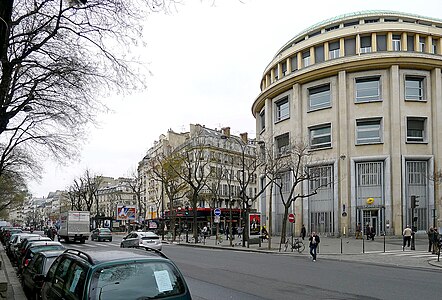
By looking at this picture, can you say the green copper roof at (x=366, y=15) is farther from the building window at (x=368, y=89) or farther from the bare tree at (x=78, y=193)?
the bare tree at (x=78, y=193)

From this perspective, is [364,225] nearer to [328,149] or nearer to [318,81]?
[328,149]

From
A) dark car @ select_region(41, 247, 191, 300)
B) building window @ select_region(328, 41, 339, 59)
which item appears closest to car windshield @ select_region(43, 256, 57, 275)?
dark car @ select_region(41, 247, 191, 300)

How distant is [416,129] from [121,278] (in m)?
47.7

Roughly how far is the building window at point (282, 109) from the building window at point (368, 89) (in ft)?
29.6

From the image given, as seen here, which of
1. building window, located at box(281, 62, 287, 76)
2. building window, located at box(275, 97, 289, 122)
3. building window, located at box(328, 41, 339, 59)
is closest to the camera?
building window, located at box(328, 41, 339, 59)

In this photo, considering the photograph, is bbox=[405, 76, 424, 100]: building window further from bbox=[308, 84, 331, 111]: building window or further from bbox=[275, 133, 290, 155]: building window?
bbox=[275, 133, 290, 155]: building window

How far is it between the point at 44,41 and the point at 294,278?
11064mm

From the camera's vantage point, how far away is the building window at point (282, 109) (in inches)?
2191

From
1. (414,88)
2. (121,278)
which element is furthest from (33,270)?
(414,88)

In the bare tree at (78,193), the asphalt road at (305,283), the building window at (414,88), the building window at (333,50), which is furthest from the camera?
the bare tree at (78,193)

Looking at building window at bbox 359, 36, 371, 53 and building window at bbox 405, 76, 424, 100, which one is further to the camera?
building window at bbox 359, 36, 371, 53

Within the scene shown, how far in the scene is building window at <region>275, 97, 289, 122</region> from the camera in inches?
2191

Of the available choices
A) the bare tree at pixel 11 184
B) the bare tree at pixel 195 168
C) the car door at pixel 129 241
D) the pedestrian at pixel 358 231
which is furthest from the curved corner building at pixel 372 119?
the bare tree at pixel 11 184

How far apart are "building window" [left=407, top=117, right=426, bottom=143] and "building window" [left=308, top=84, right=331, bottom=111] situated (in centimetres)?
856
